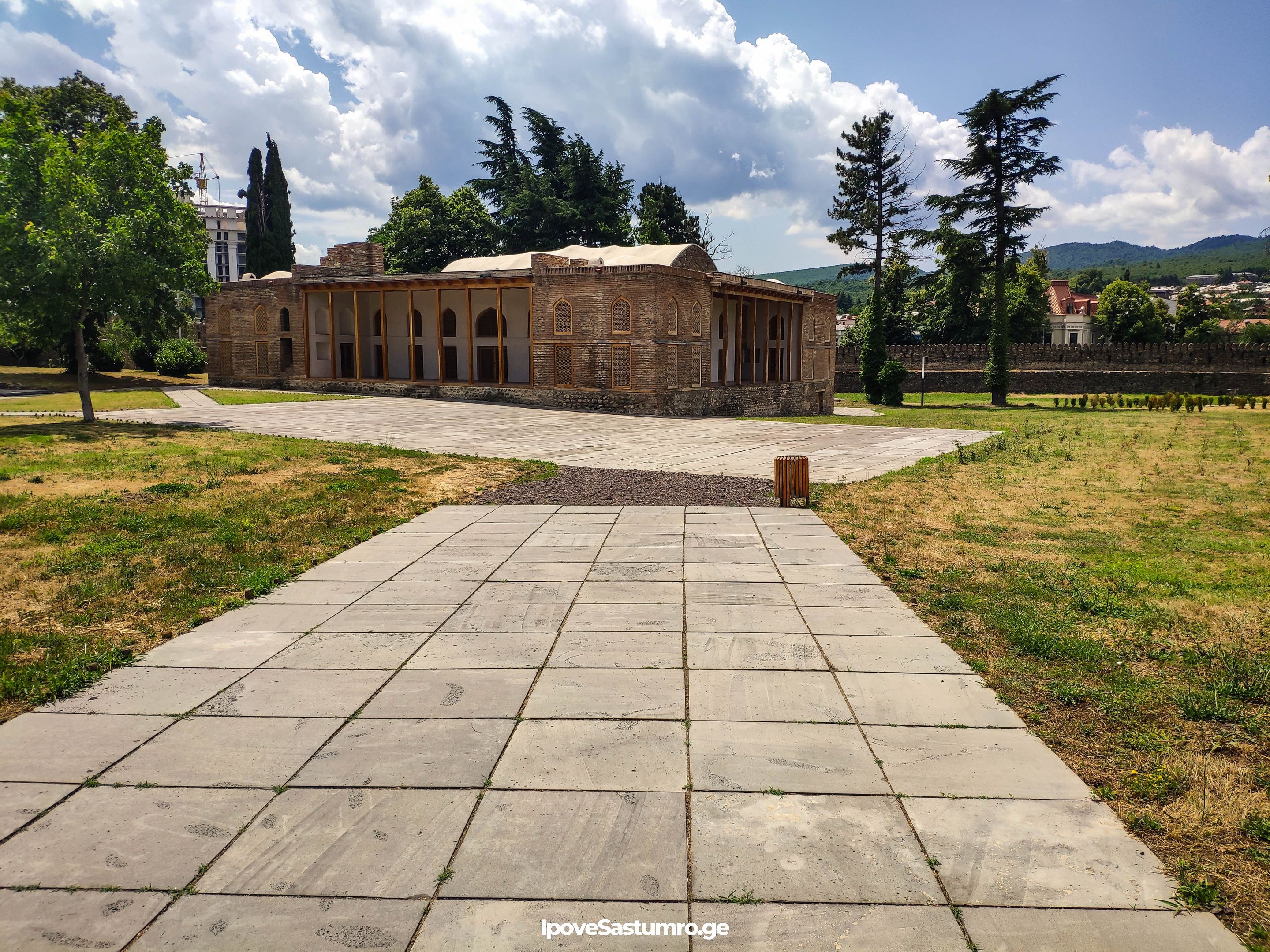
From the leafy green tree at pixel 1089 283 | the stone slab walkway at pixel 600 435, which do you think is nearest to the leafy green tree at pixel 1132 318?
the leafy green tree at pixel 1089 283

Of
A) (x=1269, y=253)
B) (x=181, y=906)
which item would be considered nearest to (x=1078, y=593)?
(x=181, y=906)

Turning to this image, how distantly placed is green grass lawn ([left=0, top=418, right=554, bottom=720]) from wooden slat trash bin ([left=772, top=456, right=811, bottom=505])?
3838 mm

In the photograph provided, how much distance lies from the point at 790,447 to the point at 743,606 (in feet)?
36.7

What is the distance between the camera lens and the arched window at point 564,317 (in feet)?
90.3

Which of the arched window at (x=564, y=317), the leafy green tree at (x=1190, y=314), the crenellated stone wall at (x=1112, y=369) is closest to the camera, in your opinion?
the arched window at (x=564, y=317)

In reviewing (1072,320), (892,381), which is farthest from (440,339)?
(1072,320)

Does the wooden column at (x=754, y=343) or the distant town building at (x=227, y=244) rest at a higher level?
the distant town building at (x=227, y=244)

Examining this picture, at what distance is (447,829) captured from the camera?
2967 mm

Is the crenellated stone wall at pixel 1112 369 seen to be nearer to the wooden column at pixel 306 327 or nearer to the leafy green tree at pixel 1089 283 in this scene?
the wooden column at pixel 306 327

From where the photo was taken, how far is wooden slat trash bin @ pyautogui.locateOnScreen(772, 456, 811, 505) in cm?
978

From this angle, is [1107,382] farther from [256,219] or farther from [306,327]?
[256,219]

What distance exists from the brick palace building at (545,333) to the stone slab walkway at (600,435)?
2199 mm

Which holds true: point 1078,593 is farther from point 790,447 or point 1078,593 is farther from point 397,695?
point 790,447

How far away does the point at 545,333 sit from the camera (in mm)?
28141
